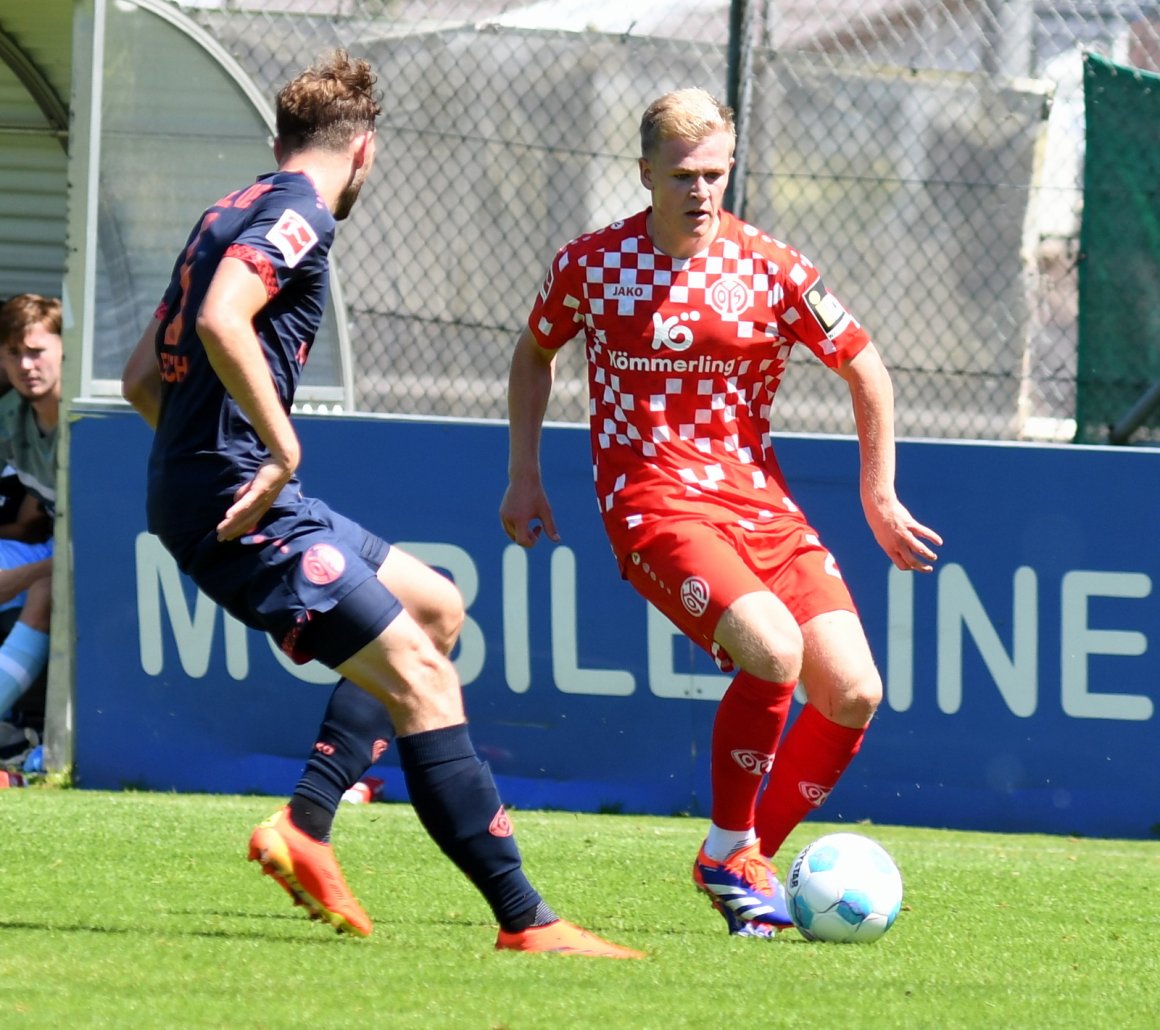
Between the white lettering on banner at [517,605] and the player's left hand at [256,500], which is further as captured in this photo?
the white lettering on banner at [517,605]

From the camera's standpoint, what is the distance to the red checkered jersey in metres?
4.70

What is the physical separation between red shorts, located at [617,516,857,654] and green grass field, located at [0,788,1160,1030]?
0.76 metres

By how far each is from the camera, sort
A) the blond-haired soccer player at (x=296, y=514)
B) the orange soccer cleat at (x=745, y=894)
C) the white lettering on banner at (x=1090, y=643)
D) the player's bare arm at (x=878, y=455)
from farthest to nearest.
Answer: the white lettering on banner at (x=1090, y=643), the player's bare arm at (x=878, y=455), the orange soccer cleat at (x=745, y=894), the blond-haired soccer player at (x=296, y=514)

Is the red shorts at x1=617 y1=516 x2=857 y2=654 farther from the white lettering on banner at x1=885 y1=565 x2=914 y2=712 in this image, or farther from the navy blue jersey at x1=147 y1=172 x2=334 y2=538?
the white lettering on banner at x1=885 y1=565 x2=914 y2=712

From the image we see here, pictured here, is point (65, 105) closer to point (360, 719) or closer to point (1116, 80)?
point (1116, 80)

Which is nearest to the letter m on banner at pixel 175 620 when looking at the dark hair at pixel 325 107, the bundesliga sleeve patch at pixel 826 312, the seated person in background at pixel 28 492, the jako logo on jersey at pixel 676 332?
the seated person in background at pixel 28 492

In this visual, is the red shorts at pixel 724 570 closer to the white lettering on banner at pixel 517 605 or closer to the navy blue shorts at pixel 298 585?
the navy blue shorts at pixel 298 585

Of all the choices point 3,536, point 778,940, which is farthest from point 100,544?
point 778,940

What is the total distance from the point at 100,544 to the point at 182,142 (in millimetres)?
1580

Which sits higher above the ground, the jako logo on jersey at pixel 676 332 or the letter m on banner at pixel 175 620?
the jako logo on jersey at pixel 676 332

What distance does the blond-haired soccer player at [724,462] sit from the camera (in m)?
4.50

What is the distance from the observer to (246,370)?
146 inches

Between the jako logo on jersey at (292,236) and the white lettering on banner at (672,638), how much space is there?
298 cm

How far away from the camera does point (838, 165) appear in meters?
9.01
